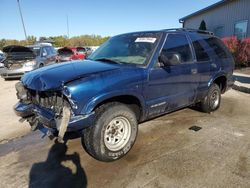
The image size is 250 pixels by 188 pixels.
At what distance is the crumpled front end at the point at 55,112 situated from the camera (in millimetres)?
2907

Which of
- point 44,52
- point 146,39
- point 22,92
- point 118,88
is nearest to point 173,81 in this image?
point 146,39

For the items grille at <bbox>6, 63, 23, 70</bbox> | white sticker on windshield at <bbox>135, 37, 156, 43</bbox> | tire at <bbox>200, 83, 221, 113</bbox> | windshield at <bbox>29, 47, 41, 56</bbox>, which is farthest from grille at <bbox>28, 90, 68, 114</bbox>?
windshield at <bbox>29, 47, 41, 56</bbox>

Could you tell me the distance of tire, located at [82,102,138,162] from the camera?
10.4ft

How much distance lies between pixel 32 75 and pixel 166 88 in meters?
2.18

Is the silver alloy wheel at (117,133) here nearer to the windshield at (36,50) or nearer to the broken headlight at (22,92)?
the broken headlight at (22,92)

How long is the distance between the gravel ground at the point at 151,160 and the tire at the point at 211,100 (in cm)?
46

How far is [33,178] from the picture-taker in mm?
3066

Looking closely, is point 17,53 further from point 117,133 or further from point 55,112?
point 117,133

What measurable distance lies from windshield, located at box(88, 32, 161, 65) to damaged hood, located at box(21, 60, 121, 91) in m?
0.43

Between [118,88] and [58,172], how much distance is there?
1.41 meters

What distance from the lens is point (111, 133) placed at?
136 inches

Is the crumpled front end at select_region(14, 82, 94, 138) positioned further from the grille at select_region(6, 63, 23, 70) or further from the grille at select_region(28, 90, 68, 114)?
the grille at select_region(6, 63, 23, 70)

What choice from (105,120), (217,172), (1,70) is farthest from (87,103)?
(1,70)

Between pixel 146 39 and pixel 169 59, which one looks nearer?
pixel 169 59
